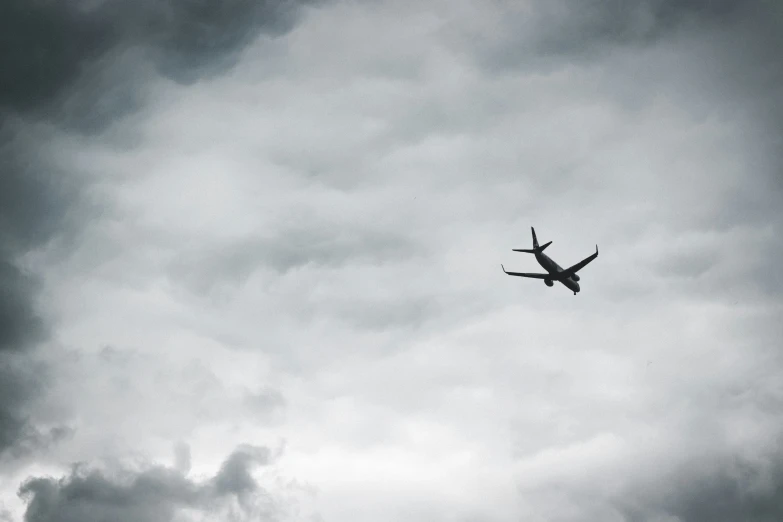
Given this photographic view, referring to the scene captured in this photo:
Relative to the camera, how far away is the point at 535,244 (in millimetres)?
141625

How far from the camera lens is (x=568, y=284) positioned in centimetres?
14100

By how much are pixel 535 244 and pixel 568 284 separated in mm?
10702
